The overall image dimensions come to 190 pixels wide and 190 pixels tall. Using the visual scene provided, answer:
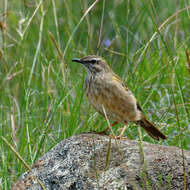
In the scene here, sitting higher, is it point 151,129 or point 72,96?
point 72,96

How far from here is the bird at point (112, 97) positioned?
14.0 feet

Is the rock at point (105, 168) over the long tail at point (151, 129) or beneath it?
over

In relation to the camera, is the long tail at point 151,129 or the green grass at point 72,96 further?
the long tail at point 151,129

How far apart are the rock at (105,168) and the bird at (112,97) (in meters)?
0.87

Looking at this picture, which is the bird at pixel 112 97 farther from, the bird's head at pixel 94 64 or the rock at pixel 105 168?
the rock at pixel 105 168

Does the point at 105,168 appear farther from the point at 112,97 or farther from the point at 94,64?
the point at 94,64

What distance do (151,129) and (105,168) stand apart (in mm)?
1524

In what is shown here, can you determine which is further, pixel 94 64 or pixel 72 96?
pixel 72 96

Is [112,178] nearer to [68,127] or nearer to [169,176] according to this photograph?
[169,176]

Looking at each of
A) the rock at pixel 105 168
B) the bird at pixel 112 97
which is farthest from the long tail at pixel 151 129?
the rock at pixel 105 168

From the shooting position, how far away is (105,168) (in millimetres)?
3033

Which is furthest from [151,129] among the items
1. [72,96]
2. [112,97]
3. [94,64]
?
[72,96]

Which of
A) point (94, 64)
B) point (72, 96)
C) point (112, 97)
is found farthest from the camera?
point (72, 96)

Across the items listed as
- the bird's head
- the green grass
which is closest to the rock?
the green grass
